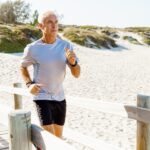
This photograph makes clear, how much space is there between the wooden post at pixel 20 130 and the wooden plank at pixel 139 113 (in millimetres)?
1060

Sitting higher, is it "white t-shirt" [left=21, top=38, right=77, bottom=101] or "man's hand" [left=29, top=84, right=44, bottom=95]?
"white t-shirt" [left=21, top=38, right=77, bottom=101]

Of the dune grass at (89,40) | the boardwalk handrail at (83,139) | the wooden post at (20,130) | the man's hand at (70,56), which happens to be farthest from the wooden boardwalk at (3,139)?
the dune grass at (89,40)

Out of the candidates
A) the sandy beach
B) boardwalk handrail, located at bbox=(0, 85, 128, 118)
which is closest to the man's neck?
boardwalk handrail, located at bbox=(0, 85, 128, 118)

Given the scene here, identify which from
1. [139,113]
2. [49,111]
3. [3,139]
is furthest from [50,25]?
[3,139]

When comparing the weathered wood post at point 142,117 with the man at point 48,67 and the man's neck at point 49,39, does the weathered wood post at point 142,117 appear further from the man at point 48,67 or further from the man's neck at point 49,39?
the man's neck at point 49,39

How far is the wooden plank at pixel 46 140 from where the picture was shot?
7.34 feet

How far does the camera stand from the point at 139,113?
130 inches

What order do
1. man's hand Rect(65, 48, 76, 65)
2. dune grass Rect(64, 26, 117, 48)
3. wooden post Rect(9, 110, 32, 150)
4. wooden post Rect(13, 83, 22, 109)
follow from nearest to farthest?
wooden post Rect(9, 110, 32, 150) < man's hand Rect(65, 48, 76, 65) < wooden post Rect(13, 83, 22, 109) < dune grass Rect(64, 26, 117, 48)

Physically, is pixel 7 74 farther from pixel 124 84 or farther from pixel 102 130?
pixel 102 130

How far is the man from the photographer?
3.60 m

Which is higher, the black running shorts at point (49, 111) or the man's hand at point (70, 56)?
the man's hand at point (70, 56)

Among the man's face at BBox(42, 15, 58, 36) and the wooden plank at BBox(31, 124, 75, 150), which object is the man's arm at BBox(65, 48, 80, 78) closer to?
the man's face at BBox(42, 15, 58, 36)

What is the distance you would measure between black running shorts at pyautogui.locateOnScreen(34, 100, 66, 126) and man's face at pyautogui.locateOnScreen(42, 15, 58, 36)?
62 cm

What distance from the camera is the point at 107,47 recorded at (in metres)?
42.4
